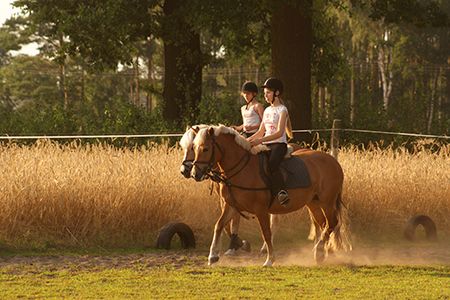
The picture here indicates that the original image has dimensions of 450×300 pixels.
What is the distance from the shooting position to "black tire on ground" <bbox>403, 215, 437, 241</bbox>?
18.5 m

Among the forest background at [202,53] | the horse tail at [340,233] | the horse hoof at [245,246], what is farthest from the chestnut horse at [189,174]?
the forest background at [202,53]

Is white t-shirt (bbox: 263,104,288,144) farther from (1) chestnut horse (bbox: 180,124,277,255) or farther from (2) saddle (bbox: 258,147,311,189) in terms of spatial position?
(1) chestnut horse (bbox: 180,124,277,255)

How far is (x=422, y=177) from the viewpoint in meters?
20.7

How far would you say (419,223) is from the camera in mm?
18594


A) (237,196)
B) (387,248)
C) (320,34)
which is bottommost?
(387,248)

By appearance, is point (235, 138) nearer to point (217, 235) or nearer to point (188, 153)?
point (188, 153)

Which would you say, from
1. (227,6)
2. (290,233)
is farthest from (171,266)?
(227,6)

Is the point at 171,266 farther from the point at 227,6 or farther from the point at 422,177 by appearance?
the point at 227,6

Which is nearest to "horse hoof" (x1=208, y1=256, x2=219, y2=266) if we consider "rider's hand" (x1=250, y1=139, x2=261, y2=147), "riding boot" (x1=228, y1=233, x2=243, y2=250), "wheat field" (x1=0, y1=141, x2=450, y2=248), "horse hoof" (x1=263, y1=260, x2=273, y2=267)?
"horse hoof" (x1=263, y1=260, x2=273, y2=267)

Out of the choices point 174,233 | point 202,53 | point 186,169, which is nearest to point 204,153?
point 186,169

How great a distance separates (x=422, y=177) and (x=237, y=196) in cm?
691

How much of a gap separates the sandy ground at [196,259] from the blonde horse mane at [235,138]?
160 centimetres

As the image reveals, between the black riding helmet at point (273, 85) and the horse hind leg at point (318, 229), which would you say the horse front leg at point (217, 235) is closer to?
the horse hind leg at point (318, 229)

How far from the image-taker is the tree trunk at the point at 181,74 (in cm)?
3253
